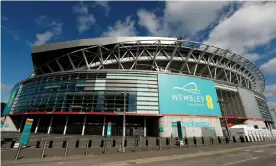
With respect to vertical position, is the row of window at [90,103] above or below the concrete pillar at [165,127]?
above

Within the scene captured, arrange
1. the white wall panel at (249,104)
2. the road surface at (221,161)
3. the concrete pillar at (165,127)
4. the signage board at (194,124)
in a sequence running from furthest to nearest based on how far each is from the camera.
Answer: the white wall panel at (249,104), the signage board at (194,124), the concrete pillar at (165,127), the road surface at (221,161)

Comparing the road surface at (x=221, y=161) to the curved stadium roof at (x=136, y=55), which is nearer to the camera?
the road surface at (x=221, y=161)

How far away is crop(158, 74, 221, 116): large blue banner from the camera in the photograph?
3478 cm

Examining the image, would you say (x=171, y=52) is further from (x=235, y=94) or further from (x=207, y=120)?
(x=235, y=94)

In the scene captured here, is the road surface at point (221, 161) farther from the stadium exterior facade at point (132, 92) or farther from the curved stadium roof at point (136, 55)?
the curved stadium roof at point (136, 55)

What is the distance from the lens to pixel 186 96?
36.8 metres

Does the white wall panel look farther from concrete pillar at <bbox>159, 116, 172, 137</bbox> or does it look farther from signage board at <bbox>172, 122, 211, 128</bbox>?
concrete pillar at <bbox>159, 116, 172, 137</bbox>

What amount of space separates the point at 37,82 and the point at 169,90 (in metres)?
36.1

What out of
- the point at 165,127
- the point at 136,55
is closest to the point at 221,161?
the point at 165,127

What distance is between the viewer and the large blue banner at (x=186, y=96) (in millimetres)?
34781

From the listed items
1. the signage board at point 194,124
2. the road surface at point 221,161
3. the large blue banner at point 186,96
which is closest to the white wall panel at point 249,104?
the large blue banner at point 186,96

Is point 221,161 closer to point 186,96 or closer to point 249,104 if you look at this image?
→ point 186,96

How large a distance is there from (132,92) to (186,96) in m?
13.1

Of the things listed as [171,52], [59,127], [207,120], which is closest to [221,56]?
[171,52]
